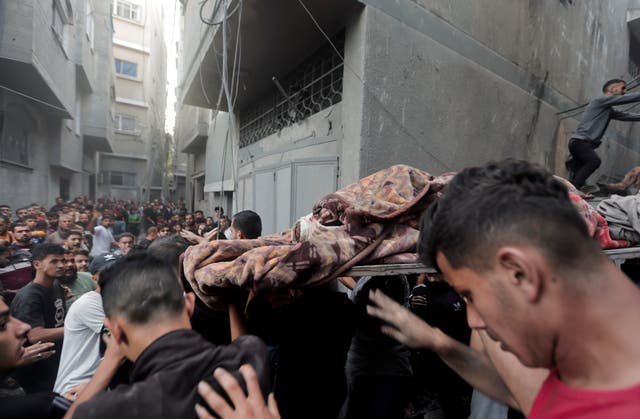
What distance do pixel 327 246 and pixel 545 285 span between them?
943mm

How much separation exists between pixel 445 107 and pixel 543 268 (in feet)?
15.8

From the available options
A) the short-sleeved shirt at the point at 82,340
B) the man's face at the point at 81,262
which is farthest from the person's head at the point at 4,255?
the short-sleeved shirt at the point at 82,340

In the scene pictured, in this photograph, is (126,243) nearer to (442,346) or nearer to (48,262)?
(48,262)

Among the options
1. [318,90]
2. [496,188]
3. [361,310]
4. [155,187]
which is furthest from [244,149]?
[155,187]

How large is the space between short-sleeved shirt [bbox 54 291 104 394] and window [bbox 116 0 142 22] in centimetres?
3763

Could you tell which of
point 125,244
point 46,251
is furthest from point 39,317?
point 125,244

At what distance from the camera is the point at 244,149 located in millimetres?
9883

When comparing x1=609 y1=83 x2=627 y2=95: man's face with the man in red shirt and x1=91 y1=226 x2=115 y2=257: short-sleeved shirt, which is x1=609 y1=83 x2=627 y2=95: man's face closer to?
the man in red shirt

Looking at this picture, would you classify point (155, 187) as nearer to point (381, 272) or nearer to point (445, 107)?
point (445, 107)

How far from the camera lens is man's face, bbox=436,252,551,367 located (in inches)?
33.7

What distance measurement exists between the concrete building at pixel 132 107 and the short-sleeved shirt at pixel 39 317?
29044mm

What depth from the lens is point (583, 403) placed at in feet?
2.64

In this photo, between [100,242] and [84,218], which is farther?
[84,218]

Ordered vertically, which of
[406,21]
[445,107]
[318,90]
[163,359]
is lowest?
[163,359]
